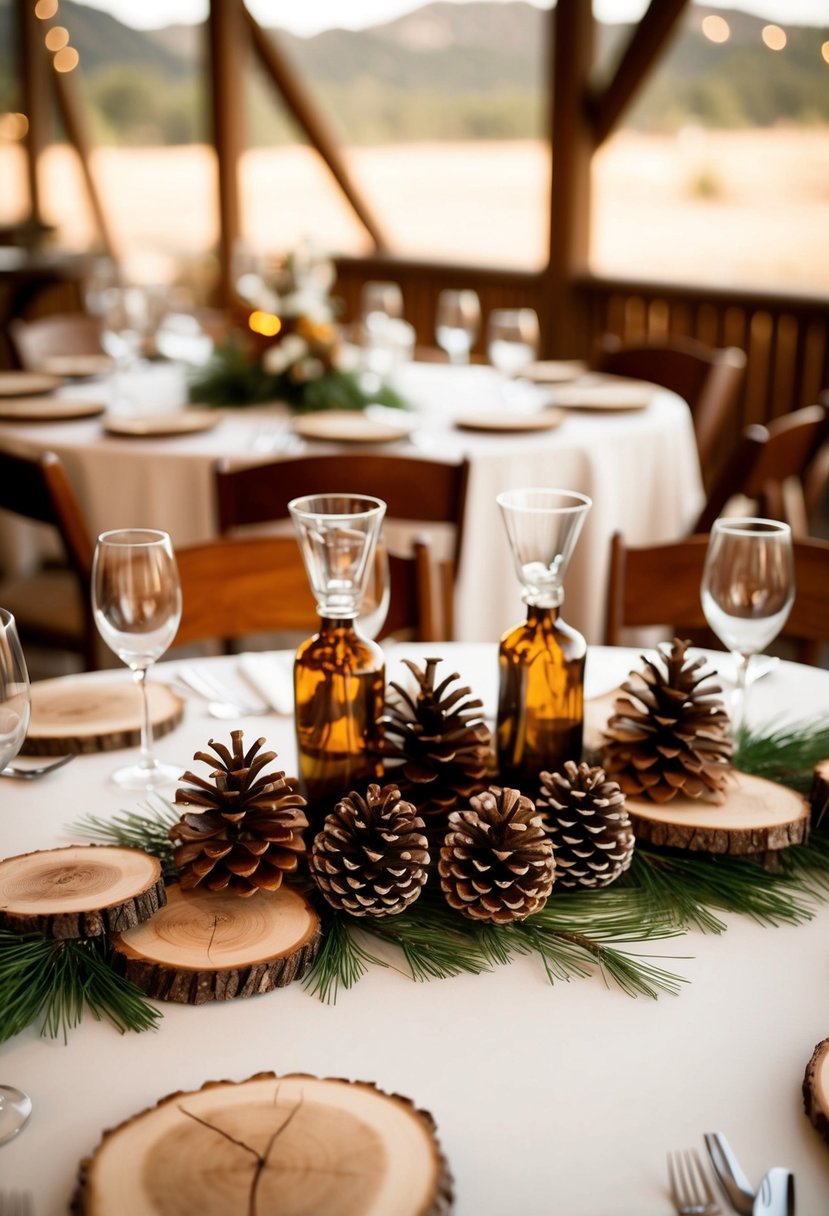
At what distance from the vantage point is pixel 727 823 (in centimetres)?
94

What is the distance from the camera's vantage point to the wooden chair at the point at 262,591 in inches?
63.7

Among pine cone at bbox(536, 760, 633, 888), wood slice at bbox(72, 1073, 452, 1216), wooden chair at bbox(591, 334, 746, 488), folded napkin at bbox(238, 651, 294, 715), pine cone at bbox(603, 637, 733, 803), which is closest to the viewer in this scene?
wood slice at bbox(72, 1073, 452, 1216)

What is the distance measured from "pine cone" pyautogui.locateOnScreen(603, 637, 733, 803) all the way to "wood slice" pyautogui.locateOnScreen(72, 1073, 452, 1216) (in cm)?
41

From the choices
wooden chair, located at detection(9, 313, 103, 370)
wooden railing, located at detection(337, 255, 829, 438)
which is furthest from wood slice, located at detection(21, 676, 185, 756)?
wooden railing, located at detection(337, 255, 829, 438)

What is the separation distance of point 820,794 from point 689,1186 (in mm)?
444

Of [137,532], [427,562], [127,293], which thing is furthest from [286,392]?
[137,532]

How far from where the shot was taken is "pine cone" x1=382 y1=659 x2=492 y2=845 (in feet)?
3.16

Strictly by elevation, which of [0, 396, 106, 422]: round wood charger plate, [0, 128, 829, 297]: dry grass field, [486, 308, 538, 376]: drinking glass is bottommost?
[0, 396, 106, 422]: round wood charger plate

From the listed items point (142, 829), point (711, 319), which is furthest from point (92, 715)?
point (711, 319)

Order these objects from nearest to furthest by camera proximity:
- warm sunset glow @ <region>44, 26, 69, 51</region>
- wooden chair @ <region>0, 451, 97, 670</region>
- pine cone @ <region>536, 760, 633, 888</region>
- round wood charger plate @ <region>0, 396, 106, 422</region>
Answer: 1. pine cone @ <region>536, 760, 633, 888</region>
2. wooden chair @ <region>0, 451, 97, 670</region>
3. round wood charger plate @ <region>0, 396, 106, 422</region>
4. warm sunset glow @ <region>44, 26, 69, 51</region>

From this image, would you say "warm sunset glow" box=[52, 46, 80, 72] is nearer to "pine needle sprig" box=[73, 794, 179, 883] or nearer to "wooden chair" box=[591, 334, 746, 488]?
"wooden chair" box=[591, 334, 746, 488]

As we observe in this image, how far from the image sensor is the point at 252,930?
2.66 feet

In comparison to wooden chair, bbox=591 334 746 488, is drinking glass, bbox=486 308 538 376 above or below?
above

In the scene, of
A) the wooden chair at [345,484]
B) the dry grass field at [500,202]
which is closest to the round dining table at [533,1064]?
the wooden chair at [345,484]
